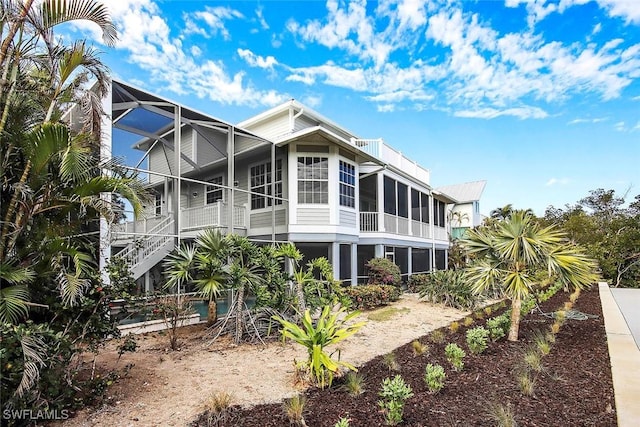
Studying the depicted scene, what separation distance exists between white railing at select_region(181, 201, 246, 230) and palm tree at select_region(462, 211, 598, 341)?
7.44 m

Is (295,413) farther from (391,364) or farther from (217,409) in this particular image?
(391,364)

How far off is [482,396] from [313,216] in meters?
9.00

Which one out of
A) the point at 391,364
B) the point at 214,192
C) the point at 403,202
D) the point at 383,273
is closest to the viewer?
the point at 391,364

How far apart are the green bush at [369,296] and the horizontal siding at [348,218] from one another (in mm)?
2462

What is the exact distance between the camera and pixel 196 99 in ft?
55.2

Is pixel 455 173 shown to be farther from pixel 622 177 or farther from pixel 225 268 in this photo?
pixel 225 268

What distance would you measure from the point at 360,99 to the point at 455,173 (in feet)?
76.2

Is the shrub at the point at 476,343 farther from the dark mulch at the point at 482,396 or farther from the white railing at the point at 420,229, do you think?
the white railing at the point at 420,229

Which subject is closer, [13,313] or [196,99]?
[13,313]

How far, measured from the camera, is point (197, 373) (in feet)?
18.5

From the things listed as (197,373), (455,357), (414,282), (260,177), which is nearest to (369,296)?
(414,282)

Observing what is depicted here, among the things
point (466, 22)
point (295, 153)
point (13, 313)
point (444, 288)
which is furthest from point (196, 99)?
point (13, 313)

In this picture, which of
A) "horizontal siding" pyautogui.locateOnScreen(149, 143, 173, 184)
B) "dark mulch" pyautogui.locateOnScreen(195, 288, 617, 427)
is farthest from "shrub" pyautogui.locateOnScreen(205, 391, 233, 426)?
"horizontal siding" pyautogui.locateOnScreen(149, 143, 173, 184)

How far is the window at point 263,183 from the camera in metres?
13.2
